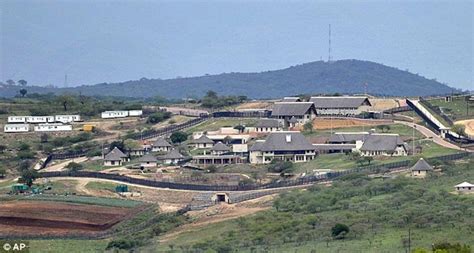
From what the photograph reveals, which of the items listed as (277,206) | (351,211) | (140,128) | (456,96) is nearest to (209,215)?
(277,206)

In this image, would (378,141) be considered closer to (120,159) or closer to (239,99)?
(120,159)

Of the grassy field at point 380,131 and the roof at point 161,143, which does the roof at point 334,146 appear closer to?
the grassy field at point 380,131

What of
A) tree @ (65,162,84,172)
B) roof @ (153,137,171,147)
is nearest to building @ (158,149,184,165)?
roof @ (153,137,171,147)

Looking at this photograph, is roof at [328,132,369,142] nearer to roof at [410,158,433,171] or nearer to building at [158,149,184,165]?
building at [158,149,184,165]

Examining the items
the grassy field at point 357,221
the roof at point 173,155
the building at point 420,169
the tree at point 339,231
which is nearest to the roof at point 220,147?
the roof at point 173,155

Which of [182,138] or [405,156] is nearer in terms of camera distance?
[405,156]

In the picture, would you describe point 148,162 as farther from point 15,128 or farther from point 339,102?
point 339,102

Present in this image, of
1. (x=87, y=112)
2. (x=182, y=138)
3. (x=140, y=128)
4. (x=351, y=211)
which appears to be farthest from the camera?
(x=87, y=112)

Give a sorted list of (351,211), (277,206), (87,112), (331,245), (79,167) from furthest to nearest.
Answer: (87,112) < (79,167) < (277,206) < (351,211) < (331,245)
